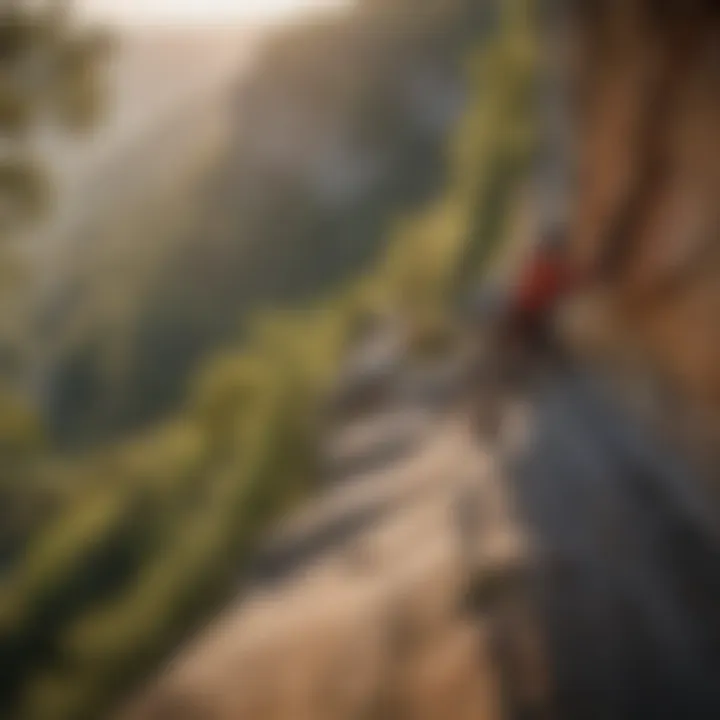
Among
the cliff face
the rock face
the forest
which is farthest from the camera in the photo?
the cliff face

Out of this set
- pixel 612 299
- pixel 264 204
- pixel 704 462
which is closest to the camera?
pixel 704 462

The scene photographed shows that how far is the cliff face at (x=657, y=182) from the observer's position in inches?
50.3

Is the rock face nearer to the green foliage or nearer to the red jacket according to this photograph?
the red jacket

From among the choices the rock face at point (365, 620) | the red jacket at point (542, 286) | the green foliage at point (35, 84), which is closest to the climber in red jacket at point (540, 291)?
the red jacket at point (542, 286)

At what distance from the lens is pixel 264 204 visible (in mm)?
1454

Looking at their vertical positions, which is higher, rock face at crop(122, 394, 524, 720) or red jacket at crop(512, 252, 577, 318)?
red jacket at crop(512, 252, 577, 318)

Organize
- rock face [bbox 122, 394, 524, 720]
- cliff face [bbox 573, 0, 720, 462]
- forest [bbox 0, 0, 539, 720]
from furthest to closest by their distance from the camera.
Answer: cliff face [bbox 573, 0, 720, 462] < forest [bbox 0, 0, 539, 720] < rock face [bbox 122, 394, 524, 720]

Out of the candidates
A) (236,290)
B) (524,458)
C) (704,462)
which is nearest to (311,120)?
(236,290)

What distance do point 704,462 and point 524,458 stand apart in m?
0.20

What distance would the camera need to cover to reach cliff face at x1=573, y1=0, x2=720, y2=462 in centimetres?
128

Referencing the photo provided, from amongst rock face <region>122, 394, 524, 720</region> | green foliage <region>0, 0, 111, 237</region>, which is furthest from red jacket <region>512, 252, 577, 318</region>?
green foliage <region>0, 0, 111, 237</region>

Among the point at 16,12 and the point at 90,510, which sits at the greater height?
the point at 16,12

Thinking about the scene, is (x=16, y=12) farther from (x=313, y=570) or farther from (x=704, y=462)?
(x=704, y=462)

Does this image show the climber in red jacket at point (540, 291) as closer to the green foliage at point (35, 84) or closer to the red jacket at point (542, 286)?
the red jacket at point (542, 286)
